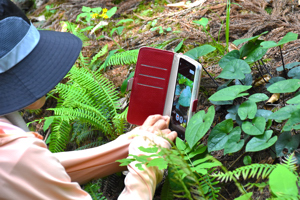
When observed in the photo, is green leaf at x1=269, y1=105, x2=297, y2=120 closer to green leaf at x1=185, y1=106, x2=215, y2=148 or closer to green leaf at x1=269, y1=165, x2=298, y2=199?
green leaf at x1=185, y1=106, x2=215, y2=148

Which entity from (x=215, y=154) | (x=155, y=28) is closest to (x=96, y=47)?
(x=155, y=28)

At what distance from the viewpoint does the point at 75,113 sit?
2523 millimetres

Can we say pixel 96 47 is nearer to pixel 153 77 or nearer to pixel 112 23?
pixel 112 23

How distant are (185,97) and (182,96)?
3cm

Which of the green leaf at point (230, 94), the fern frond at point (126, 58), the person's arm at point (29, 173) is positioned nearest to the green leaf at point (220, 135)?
the green leaf at point (230, 94)

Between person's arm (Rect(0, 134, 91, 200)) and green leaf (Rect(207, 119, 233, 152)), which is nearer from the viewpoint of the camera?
person's arm (Rect(0, 134, 91, 200))

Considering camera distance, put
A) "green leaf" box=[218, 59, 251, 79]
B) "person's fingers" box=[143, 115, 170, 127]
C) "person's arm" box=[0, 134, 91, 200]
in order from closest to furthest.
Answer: "person's arm" box=[0, 134, 91, 200] < "green leaf" box=[218, 59, 251, 79] < "person's fingers" box=[143, 115, 170, 127]

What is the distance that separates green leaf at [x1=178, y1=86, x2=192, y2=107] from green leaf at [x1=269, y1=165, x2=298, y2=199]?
935mm

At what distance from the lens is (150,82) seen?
2100 millimetres

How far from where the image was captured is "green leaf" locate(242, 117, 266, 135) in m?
1.57

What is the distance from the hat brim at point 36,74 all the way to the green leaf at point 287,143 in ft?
3.97

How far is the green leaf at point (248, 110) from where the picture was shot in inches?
64.5

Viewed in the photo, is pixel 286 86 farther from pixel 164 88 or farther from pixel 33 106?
pixel 33 106

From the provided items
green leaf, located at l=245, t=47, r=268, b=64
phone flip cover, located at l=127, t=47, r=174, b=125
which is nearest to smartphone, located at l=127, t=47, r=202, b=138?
phone flip cover, located at l=127, t=47, r=174, b=125
